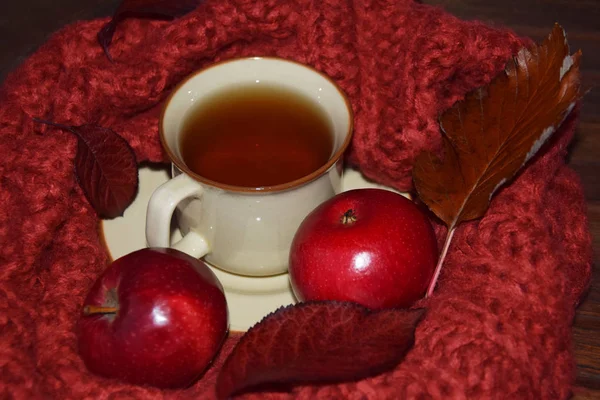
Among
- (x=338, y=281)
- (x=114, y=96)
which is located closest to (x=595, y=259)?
(x=338, y=281)

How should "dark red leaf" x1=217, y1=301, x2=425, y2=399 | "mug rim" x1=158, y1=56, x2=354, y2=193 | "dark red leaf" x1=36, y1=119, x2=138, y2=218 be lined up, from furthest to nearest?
"dark red leaf" x1=36, y1=119, x2=138, y2=218 < "mug rim" x1=158, y1=56, x2=354, y2=193 < "dark red leaf" x1=217, y1=301, x2=425, y2=399

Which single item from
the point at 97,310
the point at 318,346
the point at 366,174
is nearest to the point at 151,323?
the point at 97,310

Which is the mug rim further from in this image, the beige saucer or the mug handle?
the beige saucer

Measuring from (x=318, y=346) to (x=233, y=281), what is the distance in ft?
0.85

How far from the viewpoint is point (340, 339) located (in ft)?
2.40

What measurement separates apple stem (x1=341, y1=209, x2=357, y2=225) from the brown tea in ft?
0.46

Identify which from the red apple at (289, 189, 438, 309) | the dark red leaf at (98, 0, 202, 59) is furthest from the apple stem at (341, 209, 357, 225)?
the dark red leaf at (98, 0, 202, 59)

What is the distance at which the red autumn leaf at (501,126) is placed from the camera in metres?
0.81

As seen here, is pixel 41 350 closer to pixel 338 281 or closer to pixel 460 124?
pixel 338 281

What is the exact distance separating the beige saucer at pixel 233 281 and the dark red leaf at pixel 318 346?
0.16 metres

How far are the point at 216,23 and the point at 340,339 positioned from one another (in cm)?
50

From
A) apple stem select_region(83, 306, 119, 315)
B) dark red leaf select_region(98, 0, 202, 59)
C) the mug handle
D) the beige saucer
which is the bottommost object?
the beige saucer

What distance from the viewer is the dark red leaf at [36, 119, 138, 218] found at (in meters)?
0.94

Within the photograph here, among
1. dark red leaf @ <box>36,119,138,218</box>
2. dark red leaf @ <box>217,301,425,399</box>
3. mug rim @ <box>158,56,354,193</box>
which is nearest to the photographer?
dark red leaf @ <box>217,301,425,399</box>
